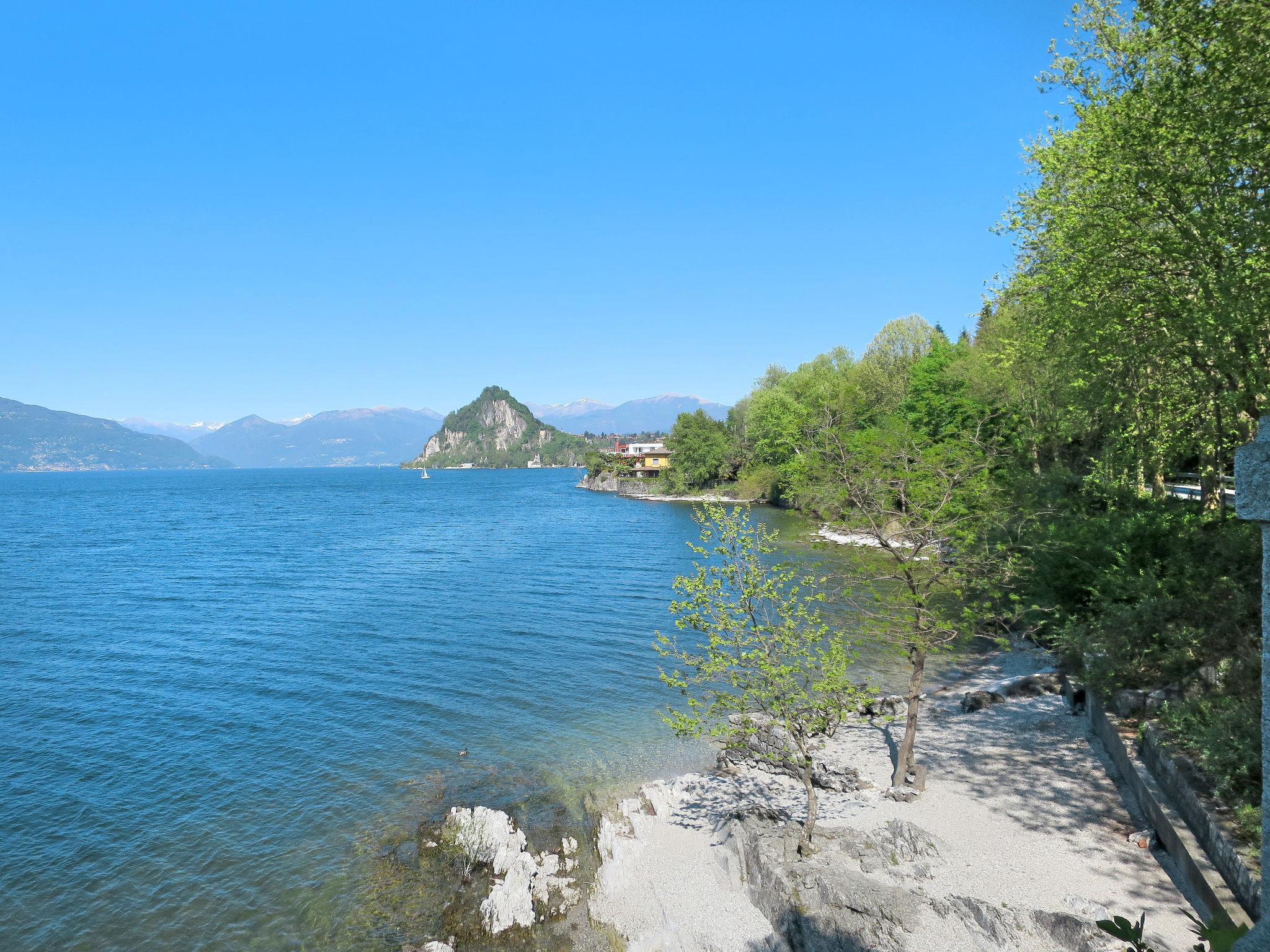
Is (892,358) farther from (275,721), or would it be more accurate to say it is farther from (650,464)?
(275,721)

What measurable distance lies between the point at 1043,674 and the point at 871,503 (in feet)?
31.8

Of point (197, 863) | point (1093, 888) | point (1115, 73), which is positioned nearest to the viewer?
point (1093, 888)

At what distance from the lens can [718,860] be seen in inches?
522

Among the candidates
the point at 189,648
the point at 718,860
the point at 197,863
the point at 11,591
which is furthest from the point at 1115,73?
the point at 11,591

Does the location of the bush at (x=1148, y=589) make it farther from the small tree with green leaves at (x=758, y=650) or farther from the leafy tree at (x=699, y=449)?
the leafy tree at (x=699, y=449)

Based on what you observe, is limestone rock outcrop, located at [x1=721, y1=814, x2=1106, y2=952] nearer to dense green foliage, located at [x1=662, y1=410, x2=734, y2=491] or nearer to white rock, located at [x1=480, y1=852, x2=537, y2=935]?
white rock, located at [x1=480, y1=852, x2=537, y2=935]

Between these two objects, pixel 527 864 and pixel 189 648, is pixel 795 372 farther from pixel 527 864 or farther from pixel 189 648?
pixel 527 864

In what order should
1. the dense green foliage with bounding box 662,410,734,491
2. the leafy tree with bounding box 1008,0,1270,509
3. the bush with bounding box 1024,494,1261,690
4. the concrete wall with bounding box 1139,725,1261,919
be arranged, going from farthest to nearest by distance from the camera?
the dense green foliage with bounding box 662,410,734,491 < the bush with bounding box 1024,494,1261,690 < the leafy tree with bounding box 1008,0,1270,509 < the concrete wall with bounding box 1139,725,1261,919

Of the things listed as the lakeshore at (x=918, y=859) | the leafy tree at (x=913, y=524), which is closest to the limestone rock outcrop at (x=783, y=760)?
the lakeshore at (x=918, y=859)

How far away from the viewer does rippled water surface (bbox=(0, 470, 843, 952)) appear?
46.0ft

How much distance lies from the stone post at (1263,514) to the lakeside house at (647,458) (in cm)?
12270

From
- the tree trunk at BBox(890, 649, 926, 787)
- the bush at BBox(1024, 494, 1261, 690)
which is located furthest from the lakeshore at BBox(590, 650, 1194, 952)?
the bush at BBox(1024, 494, 1261, 690)

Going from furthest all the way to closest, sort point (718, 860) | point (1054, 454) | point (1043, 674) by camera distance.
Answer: point (1054, 454), point (1043, 674), point (718, 860)

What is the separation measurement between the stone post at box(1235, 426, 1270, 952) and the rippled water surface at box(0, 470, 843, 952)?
12.6 m
